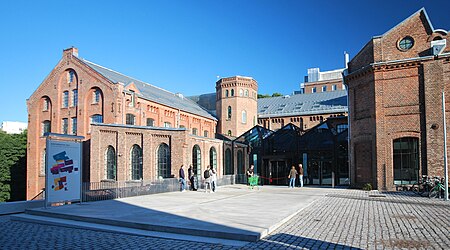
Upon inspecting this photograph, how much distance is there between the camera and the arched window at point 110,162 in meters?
25.2

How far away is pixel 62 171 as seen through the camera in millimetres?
12938

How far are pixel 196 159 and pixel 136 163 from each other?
14.7ft

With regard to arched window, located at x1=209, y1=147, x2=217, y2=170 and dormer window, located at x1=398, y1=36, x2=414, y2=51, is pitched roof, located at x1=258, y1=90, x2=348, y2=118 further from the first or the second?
dormer window, located at x1=398, y1=36, x2=414, y2=51

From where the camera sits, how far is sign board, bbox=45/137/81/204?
40.9 ft

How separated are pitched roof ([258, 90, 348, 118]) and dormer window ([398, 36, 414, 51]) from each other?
1932 cm

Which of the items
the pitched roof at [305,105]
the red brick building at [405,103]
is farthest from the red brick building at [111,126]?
the red brick building at [405,103]

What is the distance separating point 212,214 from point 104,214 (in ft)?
11.5

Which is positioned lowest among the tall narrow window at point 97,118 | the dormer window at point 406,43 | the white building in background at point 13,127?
the tall narrow window at point 97,118

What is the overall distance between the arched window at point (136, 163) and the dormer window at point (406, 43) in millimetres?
18607

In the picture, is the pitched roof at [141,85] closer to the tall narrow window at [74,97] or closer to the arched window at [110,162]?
the tall narrow window at [74,97]

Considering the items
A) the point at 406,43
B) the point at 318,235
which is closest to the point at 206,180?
the point at 318,235

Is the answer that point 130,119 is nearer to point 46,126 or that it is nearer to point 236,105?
point 46,126

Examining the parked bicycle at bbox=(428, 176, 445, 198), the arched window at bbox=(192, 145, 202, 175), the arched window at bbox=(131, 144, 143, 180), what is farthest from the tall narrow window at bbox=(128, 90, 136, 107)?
the parked bicycle at bbox=(428, 176, 445, 198)

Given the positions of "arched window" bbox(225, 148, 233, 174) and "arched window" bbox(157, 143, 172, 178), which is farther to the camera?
"arched window" bbox(225, 148, 233, 174)
